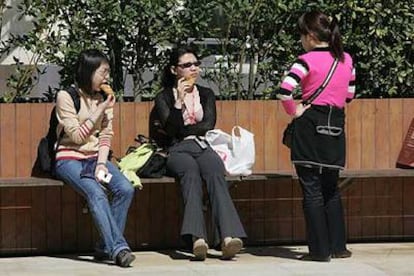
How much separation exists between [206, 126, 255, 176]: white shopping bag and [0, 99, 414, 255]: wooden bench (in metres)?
0.11

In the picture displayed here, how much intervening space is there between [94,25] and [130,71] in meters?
0.53

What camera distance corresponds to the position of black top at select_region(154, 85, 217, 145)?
757 centimetres

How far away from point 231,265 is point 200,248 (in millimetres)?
265

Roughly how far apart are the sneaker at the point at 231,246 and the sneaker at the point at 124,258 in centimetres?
69

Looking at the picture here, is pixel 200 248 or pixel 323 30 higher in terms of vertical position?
pixel 323 30

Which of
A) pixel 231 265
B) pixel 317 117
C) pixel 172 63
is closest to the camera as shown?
pixel 317 117

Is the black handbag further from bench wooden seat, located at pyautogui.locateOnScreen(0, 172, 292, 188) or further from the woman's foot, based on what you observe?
the woman's foot

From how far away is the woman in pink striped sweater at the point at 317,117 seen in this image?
7.26 m

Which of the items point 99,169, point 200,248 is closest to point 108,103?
point 99,169

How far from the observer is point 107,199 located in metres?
7.27

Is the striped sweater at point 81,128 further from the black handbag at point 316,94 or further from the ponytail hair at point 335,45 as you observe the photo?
the ponytail hair at point 335,45

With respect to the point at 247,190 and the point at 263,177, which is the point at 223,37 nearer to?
the point at 247,190

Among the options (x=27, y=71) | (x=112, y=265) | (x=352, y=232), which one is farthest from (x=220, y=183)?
(x=27, y=71)

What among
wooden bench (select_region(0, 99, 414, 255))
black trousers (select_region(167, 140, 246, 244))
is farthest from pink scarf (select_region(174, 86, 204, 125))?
wooden bench (select_region(0, 99, 414, 255))
